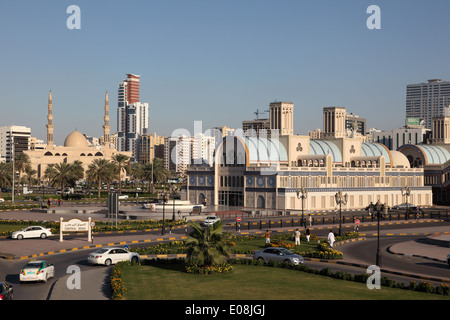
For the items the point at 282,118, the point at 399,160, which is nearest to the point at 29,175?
the point at 282,118

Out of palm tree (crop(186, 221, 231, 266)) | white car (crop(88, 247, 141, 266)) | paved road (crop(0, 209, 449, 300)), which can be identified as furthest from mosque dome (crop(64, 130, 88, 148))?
palm tree (crop(186, 221, 231, 266))

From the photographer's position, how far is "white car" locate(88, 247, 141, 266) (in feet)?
120

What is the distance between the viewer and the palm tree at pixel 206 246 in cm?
3175

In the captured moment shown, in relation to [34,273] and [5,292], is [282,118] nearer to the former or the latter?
[34,273]

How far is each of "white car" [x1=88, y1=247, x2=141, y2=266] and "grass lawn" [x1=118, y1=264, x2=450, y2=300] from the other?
3.75 metres

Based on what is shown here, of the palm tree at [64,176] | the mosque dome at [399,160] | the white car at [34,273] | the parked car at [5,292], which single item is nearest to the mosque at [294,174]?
the mosque dome at [399,160]

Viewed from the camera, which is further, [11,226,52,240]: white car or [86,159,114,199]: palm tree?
[86,159,114,199]: palm tree

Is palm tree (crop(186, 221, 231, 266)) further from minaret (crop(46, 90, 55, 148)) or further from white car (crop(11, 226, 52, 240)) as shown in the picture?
minaret (crop(46, 90, 55, 148))

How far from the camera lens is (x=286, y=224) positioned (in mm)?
67062

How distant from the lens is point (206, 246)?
31.7 m

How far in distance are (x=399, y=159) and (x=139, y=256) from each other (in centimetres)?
8756

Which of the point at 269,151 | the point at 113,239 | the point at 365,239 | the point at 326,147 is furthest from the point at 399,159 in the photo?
the point at 113,239

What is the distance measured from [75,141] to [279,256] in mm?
166733

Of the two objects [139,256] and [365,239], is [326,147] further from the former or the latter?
[139,256]
